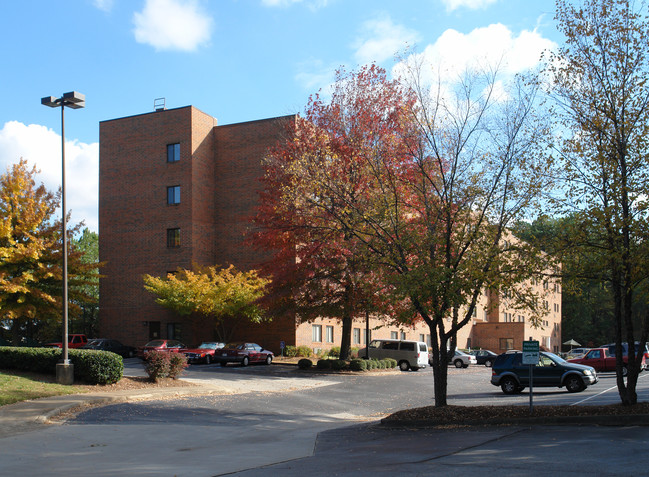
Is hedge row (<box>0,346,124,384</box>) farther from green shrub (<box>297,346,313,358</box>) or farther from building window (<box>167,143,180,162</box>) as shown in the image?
building window (<box>167,143,180,162</box>)

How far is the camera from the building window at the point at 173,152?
45709 millimetres

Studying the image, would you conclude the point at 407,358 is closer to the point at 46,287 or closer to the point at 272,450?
the point at 46,287

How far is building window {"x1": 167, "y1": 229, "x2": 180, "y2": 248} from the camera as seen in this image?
45.2 metres

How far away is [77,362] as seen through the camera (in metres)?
21.1

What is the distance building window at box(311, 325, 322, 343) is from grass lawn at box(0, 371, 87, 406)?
24.7 meters

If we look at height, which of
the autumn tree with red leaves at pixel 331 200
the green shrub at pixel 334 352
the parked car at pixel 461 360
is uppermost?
the autumn tree with red leaves at pixel 331 200

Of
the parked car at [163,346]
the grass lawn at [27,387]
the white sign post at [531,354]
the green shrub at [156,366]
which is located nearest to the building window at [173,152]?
the parked car at [163,346]

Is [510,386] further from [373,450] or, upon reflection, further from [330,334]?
[330,334]

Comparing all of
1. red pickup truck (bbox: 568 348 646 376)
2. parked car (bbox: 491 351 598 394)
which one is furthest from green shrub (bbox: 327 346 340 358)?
parked car (bbox: 491 351 598 394)

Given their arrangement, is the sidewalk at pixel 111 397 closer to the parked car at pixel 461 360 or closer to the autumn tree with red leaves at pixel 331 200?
the autumn tree with red leaves at pixel 331 200

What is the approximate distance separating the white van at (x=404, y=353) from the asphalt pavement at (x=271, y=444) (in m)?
21.5

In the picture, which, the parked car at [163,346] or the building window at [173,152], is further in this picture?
the building window at [173,152]

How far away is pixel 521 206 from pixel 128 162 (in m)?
38.3

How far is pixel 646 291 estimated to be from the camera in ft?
43.3
